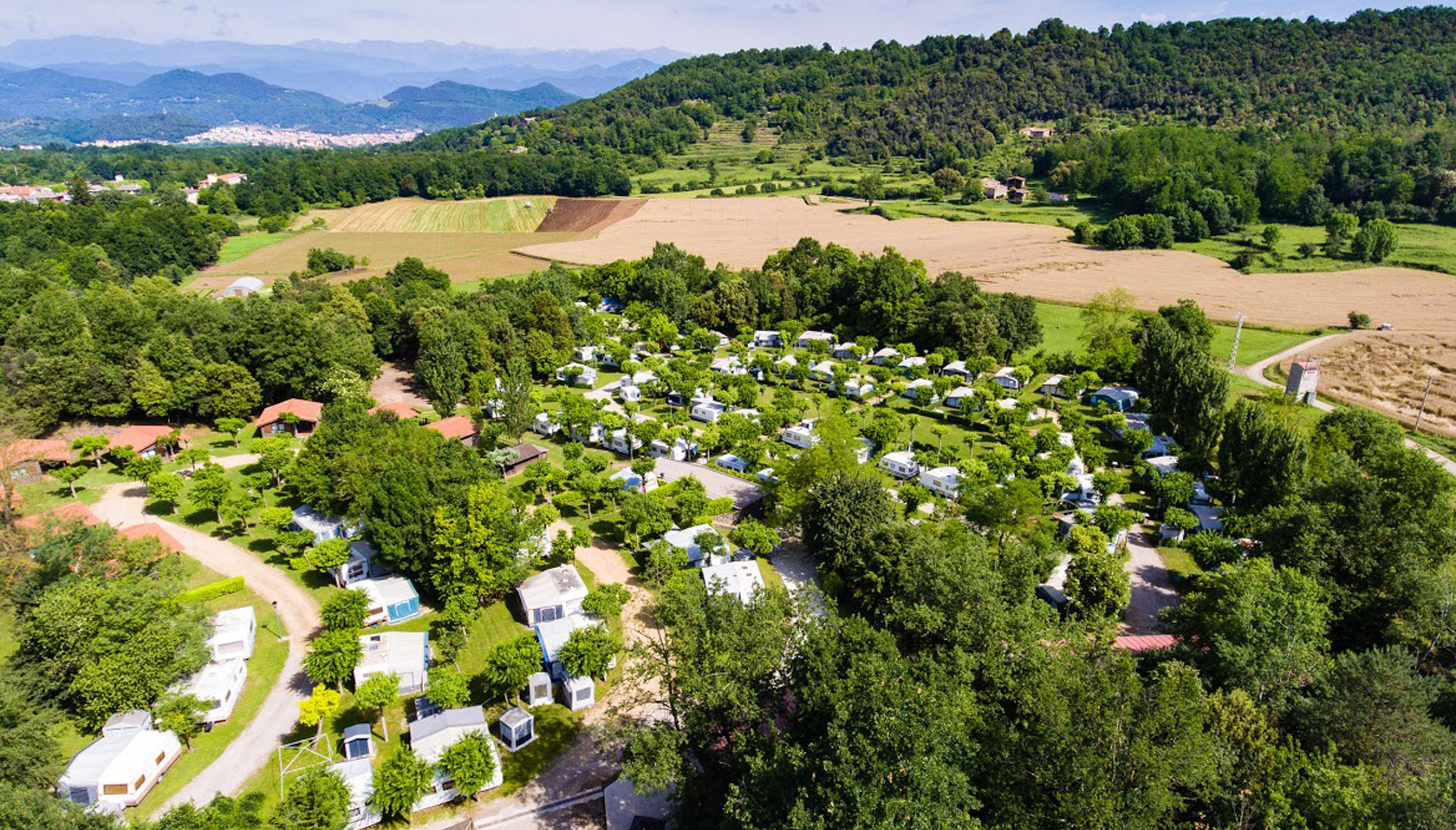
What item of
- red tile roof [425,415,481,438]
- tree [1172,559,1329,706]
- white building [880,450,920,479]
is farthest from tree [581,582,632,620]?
tree [1172,559,1329,706]

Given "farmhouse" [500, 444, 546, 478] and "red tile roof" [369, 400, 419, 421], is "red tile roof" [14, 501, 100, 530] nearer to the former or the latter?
"red tile roof" [369, 400, 419, 421]

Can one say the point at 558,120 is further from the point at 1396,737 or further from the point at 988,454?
the point at 1396,737

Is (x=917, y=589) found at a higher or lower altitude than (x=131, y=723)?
higher

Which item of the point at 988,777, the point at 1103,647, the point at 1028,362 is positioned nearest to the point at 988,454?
the point at 1028,362

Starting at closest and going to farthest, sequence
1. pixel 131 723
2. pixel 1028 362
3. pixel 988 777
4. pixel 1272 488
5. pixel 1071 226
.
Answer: pixel 988 777 < pixel 131 723 < pixel 1272 488 < pixel 1028 362 < pixel 1071 226

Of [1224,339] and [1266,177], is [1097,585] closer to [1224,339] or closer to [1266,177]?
[1224,339]

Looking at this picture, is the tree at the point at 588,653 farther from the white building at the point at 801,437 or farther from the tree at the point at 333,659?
the white building at the point at 801,437

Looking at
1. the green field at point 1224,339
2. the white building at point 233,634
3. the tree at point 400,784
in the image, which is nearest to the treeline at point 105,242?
the white building at point 233,634
